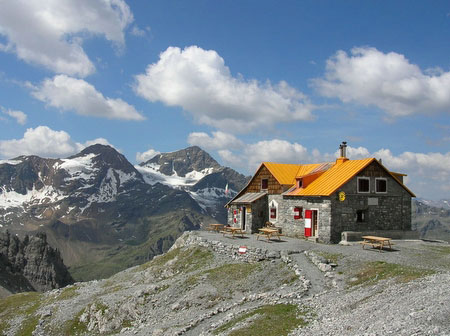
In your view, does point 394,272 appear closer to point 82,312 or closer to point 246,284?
point 246,284

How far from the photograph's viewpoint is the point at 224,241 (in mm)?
43906

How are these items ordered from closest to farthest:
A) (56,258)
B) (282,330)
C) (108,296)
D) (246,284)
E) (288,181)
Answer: (282,330) → (246,284) → (108,296) → (288,181) → (56,258)

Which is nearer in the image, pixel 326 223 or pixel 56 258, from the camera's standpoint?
pixel 326 223

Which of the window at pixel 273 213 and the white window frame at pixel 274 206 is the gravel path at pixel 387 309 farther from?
the window at pixel 273 213

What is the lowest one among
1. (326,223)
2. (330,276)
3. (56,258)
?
(56,258)

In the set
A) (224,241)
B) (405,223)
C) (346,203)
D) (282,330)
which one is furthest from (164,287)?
(405,223)

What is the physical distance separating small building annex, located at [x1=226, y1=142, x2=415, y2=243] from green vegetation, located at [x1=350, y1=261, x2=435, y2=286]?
42.5 feet

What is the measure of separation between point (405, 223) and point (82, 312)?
124 feet

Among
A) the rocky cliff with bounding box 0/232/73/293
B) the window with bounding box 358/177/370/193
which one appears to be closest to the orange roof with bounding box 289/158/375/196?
the window with bounding box 358/177/370/193

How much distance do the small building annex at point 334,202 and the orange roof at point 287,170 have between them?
0.59ft

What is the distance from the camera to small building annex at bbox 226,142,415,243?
43.1 m

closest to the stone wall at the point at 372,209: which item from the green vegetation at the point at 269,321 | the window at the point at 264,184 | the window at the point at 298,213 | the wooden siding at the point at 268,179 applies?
the window at the point at 298,213

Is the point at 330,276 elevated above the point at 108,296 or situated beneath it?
elevated above

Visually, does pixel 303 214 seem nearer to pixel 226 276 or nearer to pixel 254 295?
pixel 226 276
